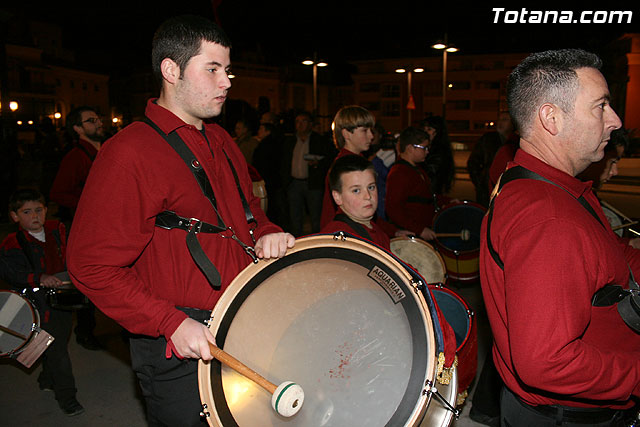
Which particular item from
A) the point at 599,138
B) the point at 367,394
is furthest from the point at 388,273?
the point at 599,138

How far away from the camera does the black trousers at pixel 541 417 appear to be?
1.52 metres

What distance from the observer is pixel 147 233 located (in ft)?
5.41

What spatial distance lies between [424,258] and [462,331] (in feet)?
4.87

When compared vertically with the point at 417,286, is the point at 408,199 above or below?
below

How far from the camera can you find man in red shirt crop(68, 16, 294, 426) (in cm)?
157

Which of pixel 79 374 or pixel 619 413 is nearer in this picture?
pixel 619 413

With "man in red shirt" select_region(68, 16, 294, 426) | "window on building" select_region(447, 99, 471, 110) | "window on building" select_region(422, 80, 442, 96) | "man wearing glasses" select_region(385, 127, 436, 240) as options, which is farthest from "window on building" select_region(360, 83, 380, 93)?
"man in red shirt" select_region(68, 16, 294, 426)

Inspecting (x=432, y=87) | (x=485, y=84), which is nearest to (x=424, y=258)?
(x=485, y=84)

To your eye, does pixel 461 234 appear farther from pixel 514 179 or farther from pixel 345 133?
pixel 514 179

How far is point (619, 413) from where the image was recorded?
1.57 m

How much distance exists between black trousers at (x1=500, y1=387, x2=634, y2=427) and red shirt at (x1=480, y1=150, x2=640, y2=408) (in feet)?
0.76

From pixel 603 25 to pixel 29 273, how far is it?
13477 millimetres

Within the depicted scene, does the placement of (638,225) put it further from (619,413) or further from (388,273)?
(388,273)

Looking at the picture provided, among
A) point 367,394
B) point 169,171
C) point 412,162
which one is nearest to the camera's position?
point 367,394
